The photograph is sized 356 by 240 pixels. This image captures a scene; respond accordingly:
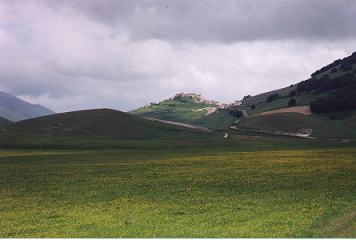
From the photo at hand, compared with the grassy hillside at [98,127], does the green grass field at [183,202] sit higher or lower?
lower

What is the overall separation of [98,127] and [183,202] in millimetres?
139132

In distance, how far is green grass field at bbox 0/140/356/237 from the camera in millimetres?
26984

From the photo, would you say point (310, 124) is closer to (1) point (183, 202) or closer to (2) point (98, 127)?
(2) point (98, 127)

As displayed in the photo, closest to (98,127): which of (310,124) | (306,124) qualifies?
(306,124)

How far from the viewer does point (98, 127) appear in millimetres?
171750

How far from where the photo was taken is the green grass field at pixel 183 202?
1062 inches

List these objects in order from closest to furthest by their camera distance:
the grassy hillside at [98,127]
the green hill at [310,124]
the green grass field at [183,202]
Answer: the green grass field at [183,202] → the grassy hillside at [98,127] → the green hill at [310,124]

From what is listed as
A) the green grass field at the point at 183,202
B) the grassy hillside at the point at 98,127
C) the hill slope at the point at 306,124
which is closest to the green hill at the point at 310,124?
the hill slope at the point at 306,124

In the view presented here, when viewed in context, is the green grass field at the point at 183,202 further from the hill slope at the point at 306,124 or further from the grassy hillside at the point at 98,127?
the hill slope at the point at 306,124

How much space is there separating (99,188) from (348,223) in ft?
83.3

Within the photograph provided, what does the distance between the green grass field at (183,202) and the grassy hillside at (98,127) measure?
99.9 meters

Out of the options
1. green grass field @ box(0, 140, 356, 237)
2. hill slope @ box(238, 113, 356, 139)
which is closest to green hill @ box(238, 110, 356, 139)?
hill slope @ box(238, 113, 356, 139)

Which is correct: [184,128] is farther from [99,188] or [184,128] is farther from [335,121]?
[99,188]

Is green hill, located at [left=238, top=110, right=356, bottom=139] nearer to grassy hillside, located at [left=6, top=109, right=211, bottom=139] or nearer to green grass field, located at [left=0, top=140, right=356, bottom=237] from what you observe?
grassy hillside, located at [left=6, top=109, right=211, bottom=139]
